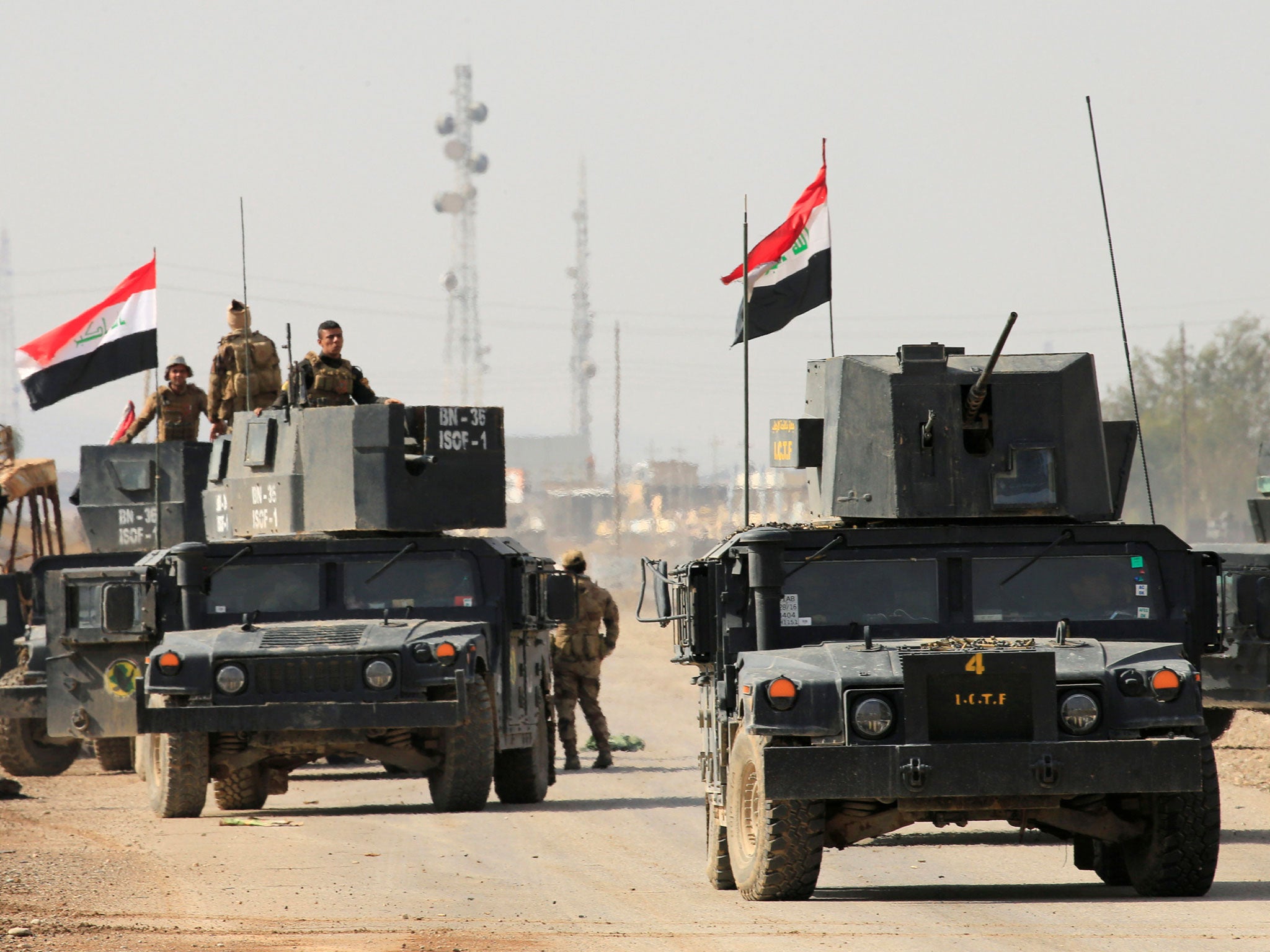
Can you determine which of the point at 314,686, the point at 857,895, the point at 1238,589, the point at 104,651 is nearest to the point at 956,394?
the point at 1238,589

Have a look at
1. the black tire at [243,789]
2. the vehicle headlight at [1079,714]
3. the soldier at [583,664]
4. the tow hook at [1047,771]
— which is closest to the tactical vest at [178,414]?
the soldier at [583,664]

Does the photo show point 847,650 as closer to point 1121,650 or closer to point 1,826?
point 1121,650

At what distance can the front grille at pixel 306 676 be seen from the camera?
14219 millimetres

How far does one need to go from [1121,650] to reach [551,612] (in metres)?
6.84

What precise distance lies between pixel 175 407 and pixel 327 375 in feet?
15.2

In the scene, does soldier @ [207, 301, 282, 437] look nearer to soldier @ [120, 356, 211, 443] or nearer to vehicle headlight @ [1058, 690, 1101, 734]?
soldier @ [120, 356, 211, 443]

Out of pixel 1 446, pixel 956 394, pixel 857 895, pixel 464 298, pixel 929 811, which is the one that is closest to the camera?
pixel 929 811

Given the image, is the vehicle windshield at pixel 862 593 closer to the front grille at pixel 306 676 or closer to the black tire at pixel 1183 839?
the black tire at pixel 1183 839

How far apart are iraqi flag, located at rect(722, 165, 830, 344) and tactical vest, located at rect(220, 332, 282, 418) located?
226 inches

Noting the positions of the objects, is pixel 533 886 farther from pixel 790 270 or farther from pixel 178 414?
pixel 178 414

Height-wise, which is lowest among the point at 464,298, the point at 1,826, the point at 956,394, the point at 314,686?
the point at 1,826

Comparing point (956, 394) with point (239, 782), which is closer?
point (956, 394)

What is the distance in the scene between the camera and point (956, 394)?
1120 centimetres

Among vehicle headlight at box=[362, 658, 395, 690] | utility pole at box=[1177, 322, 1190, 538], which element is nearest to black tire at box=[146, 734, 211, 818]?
vehicle headlight at box=[362, 658, 395, 690]
